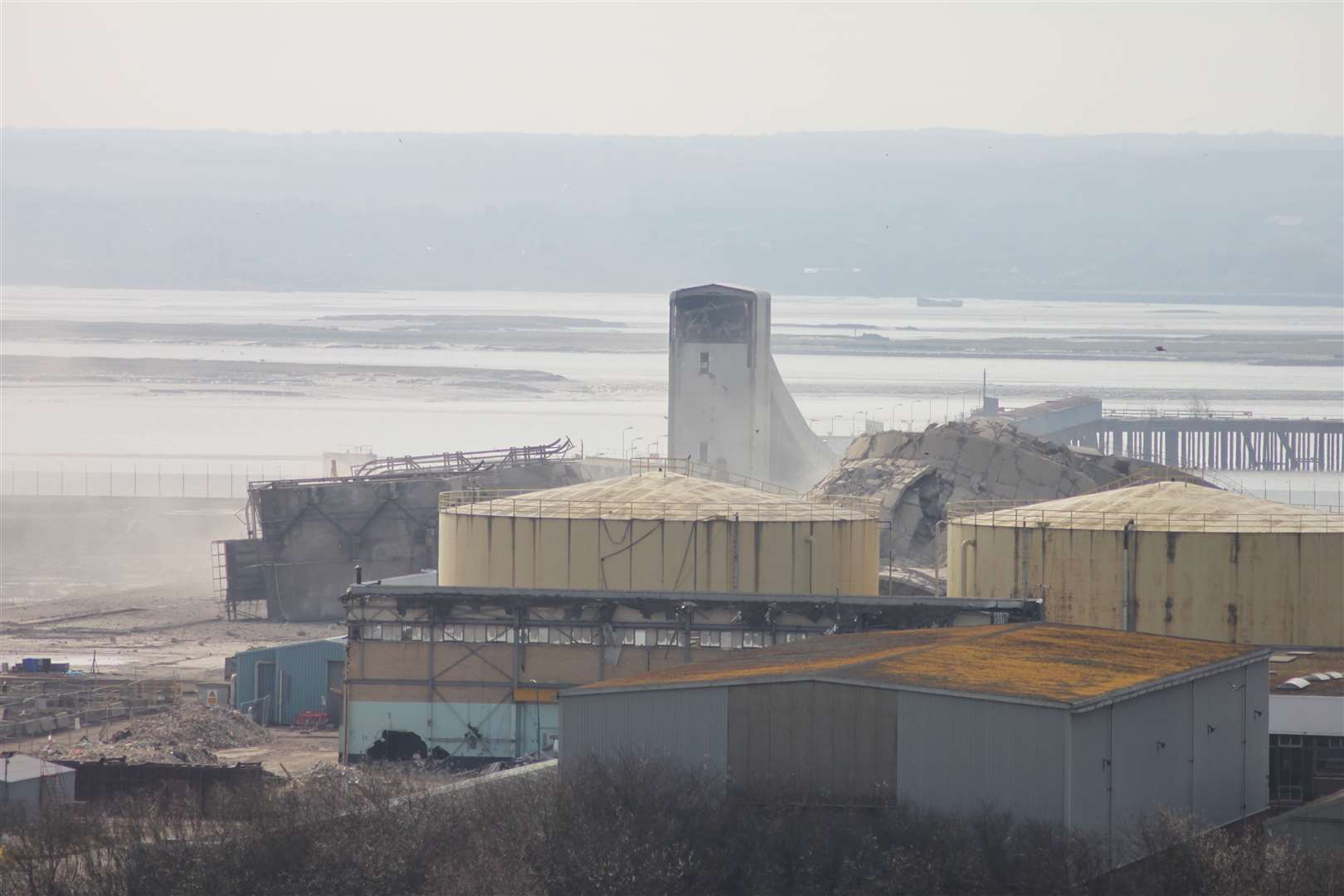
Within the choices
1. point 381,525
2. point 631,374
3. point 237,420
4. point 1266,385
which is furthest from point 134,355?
point 381,525

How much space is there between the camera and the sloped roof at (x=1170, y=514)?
134 feet

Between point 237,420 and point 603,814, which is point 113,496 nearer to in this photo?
point 237,420

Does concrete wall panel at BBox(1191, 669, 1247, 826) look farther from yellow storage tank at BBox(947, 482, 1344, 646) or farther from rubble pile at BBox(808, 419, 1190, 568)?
rubble pile at BBox(808, 419, 1190, 568)

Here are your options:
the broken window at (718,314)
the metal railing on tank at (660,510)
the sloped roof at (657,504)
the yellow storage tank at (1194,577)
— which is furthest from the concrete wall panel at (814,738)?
the broken window at (718,314)

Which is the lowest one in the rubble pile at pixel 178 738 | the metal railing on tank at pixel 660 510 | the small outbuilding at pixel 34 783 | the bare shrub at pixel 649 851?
the rubble pile at pixel 178 738

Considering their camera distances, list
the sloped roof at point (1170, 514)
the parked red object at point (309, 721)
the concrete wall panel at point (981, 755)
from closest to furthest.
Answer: the concrete wall panel at point (981, 755) < the sloped roof at point (1170, 514) < the parked red object at point (309, 721)

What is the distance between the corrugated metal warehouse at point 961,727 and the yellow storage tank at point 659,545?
9946mm

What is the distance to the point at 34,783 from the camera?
1271 inches

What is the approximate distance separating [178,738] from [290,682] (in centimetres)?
664

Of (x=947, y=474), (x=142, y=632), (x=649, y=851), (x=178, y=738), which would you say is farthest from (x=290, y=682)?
(x=649, y=851)

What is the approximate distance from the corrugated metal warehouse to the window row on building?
20.2 ft

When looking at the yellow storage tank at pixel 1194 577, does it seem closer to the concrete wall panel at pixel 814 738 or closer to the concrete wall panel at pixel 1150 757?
the concrete wall panel at pixel 1150 757

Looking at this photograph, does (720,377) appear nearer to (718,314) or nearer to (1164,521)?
(718,314)

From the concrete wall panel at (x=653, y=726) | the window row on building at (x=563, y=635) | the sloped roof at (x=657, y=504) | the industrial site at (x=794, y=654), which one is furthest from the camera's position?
the sloped roof at (x=657, y=504)
